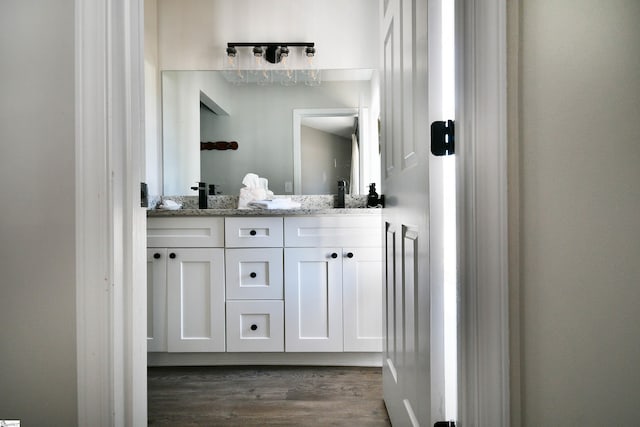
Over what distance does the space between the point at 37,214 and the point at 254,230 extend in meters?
1.26

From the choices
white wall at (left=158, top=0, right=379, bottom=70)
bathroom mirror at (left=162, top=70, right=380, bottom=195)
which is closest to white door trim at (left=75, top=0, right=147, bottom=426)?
bathroom mirror at (left=162, top=70, right=380, bottom=195)

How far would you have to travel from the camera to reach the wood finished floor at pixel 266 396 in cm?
154

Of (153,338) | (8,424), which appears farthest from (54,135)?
(153,338)

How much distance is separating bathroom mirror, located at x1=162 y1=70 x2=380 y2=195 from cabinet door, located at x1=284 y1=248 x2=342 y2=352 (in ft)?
2.22

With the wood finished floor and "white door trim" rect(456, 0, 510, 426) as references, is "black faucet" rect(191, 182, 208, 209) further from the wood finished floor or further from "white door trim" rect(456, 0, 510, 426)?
"white door trim" rect(456, 0, 510, 426)

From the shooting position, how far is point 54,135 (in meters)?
0.86

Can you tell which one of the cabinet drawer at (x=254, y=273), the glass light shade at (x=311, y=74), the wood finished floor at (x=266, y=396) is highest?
the glass light shade at (x=311, y=74)

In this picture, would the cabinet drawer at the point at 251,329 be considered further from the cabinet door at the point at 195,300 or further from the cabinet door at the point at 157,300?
the cabinet door at the point at 157,300

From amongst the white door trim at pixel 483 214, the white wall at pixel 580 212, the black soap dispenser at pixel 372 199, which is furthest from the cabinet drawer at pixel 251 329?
the white wall at pixel 580 212

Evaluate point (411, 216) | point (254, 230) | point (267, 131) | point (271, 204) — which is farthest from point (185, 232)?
point (411, 216)

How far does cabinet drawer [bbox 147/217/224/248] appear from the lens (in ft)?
6.82

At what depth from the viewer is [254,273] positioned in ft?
6.76

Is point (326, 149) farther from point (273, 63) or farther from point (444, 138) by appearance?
point (444, 138)

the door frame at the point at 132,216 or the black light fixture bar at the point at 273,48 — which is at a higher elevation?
the black light fixture bar at the point at 273,48
